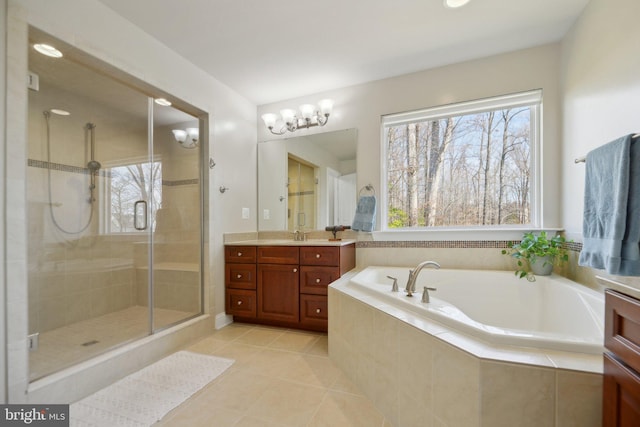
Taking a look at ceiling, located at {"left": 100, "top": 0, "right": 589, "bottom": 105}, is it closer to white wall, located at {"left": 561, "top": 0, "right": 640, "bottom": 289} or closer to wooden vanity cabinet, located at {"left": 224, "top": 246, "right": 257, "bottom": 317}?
white wall, located at {"left": 561, "top": 0, "right": 640, "bottom": 289}

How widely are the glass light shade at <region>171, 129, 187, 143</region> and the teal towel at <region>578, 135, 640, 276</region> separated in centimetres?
294

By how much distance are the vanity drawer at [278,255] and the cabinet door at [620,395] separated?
1913 millimetres

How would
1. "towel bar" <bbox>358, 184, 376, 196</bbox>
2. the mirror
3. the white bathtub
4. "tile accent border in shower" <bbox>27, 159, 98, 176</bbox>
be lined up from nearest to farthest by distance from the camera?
the white bathtub → "tile accent border in shower" <bbox>27, 159, 98, 176</bbox> → "towel bar" <bbox>358, 184, 376, 196</bbox> → the mirror

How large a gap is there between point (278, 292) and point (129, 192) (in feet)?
5.06

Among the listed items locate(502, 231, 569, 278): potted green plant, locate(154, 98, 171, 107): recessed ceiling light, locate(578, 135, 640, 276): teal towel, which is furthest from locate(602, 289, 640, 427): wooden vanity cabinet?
locate(154, 98, 171, 107): recessed ceiling light

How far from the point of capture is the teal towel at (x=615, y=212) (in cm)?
107

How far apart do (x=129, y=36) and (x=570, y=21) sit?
121 inches

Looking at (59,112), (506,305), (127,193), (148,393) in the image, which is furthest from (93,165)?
(506,305)

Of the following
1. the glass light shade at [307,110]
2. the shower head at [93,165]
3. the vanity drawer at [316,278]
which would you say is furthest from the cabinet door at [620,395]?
the shower head at [93,165]

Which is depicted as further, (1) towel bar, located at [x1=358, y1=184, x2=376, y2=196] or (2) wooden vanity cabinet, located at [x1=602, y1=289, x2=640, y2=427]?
(1) towel bar, located at [x1=358, y1=184, x2=376, y2=196]

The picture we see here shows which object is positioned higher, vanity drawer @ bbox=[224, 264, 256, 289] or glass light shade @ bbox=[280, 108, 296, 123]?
glass light shade @ bbox=[280, 108, 296, 123]

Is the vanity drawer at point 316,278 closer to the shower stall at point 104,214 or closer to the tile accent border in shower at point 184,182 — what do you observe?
the shower stall at point 104,214

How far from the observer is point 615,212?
111 cm

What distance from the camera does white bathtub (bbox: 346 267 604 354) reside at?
39.7 inches
